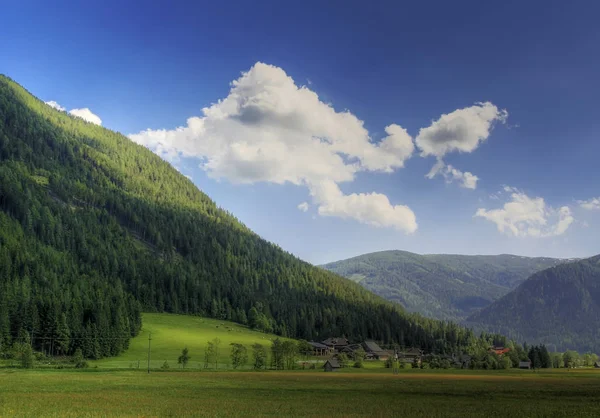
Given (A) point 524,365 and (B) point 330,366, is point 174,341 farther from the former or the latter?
(A) point 524,365

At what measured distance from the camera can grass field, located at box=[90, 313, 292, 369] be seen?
401 ft

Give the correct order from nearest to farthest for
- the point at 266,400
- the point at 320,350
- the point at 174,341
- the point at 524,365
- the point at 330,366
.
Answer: the point at 266,400 → the point at 330,366 → the point at 174,341 → the point at 524,365 → the point at 320,350

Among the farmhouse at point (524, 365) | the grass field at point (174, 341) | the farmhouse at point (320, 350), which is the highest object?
the grass field at point (174, 341)

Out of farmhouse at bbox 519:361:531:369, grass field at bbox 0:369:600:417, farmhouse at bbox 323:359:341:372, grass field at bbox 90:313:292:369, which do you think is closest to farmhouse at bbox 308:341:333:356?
grass field at bbox 90:313:292:369

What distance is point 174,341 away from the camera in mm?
151750

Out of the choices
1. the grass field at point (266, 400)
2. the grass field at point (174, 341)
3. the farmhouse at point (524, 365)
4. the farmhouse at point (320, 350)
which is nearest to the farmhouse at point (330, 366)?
the grass field at point (174, 341)

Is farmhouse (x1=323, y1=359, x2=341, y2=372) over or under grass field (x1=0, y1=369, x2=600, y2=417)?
under

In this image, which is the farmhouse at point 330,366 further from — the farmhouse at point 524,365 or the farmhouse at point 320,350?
the farmhouse at point 524,365

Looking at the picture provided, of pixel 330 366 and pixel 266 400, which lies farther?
pixel 330 366

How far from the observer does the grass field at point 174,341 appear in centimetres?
12224

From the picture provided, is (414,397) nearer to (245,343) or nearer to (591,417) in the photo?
(591,417)

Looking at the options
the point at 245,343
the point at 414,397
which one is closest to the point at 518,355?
the point at 245,343

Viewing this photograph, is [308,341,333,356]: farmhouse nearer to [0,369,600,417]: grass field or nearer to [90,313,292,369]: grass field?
[90,313,292,369]: grass field

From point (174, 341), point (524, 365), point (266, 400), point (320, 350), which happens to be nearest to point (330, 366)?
point (174, 341)
